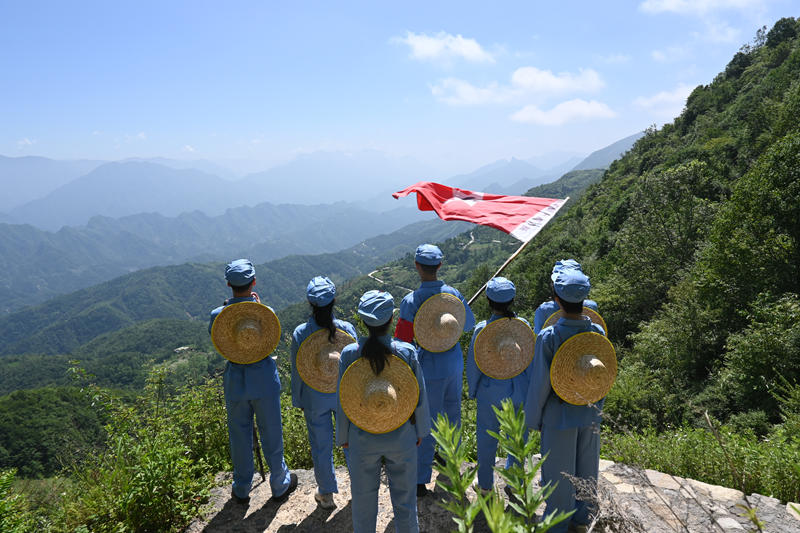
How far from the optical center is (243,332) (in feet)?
13.3

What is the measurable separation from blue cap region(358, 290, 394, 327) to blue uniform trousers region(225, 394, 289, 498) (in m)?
1.91

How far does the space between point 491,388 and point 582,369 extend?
110cm

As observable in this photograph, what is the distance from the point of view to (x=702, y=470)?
4.19 metres

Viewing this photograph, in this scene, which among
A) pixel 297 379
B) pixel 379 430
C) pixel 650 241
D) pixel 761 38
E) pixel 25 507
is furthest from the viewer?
pixel 761 38

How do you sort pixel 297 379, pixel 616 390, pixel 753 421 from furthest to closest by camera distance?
pixel 616 390, pixel 753 421, pixel 297 379

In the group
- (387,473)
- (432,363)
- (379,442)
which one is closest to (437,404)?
(432,363)

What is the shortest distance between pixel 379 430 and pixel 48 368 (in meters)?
123

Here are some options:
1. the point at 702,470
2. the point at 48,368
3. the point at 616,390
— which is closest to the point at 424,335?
the point at 702,470

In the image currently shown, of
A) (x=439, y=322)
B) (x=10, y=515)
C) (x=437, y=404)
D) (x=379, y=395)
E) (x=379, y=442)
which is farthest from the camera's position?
(x=437, y=404)

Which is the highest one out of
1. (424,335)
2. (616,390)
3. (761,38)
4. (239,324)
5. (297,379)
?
(761,38)

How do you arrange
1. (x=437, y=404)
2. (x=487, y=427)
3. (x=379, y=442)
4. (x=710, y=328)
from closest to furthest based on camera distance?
(x=379, y=442) → (x=487, y=427) → (x=437, y=404) → (x=710, y=328)

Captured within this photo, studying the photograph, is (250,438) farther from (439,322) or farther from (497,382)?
(497,382)

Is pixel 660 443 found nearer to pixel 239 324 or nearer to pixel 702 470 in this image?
pixel 702 470

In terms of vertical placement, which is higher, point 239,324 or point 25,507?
point 239,324
